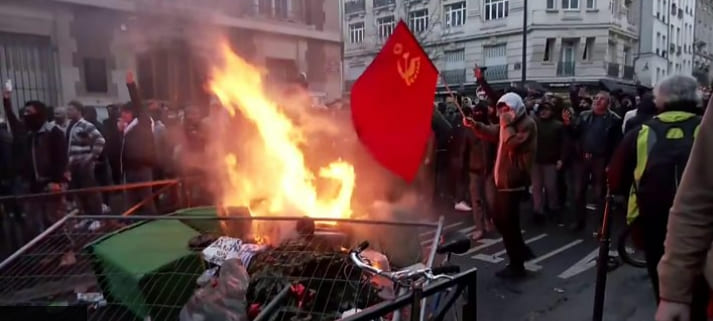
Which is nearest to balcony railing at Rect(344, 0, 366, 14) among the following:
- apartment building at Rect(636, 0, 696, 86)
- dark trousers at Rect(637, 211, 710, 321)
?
apartment building at Rect(636, 0, 696, 86)

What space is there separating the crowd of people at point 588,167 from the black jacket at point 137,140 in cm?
451

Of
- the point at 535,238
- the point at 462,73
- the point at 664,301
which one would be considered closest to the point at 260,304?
the point at 664,301

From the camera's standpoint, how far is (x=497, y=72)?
35219 mm

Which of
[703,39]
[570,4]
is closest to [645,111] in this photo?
[570,4]

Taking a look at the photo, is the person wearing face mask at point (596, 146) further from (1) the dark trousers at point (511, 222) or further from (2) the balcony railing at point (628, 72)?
(2) the balcony railing at point (628, 72)

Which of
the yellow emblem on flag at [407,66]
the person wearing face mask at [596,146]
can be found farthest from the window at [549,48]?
the yellow emblem on flag at [407,66]

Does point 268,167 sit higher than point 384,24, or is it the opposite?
point 384,24

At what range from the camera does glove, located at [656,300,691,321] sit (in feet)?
5.64

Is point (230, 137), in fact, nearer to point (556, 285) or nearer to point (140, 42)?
point (140, 42)

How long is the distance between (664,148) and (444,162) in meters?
6.25

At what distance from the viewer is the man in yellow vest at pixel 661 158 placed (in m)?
3.34

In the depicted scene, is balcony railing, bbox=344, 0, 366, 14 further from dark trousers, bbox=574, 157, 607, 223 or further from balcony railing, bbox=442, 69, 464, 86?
dark trousers, bbox=574, 157, 607, 223

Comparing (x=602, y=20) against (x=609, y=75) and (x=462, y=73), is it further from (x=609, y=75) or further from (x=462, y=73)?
(x=462, y=73)

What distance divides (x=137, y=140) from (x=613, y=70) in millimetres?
35423
